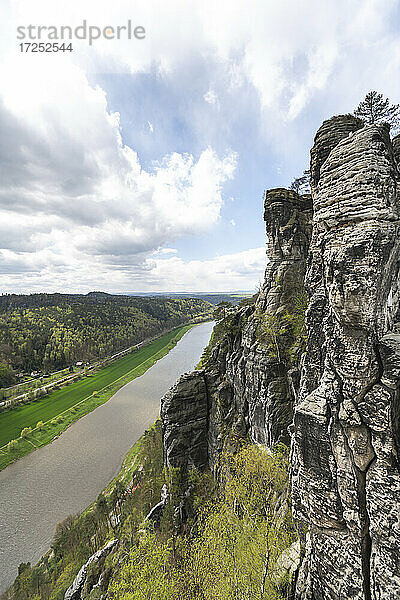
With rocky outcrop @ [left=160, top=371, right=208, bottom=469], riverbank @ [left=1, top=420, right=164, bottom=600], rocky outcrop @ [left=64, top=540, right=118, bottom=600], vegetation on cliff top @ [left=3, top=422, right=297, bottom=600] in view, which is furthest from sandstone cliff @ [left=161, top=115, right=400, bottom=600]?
riverbank @ [left=1, top=420, right=164, bottom=600]

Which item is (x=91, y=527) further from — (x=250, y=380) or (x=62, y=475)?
(x=250, y=380)

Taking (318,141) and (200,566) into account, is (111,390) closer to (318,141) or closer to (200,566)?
(200,566)

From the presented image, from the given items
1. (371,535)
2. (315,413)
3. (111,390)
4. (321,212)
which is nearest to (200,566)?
(371,535)

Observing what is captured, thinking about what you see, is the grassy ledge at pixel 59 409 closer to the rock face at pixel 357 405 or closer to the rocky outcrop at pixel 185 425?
the rocky outcrop at pixel 185 425

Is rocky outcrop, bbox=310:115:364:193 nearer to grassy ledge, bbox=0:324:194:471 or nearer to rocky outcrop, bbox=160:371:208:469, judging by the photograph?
rocky outcrop, bbox=160:371:208:469

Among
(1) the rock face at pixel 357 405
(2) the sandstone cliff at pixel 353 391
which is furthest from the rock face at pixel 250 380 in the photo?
(1) the rock face at pixel 357 405
